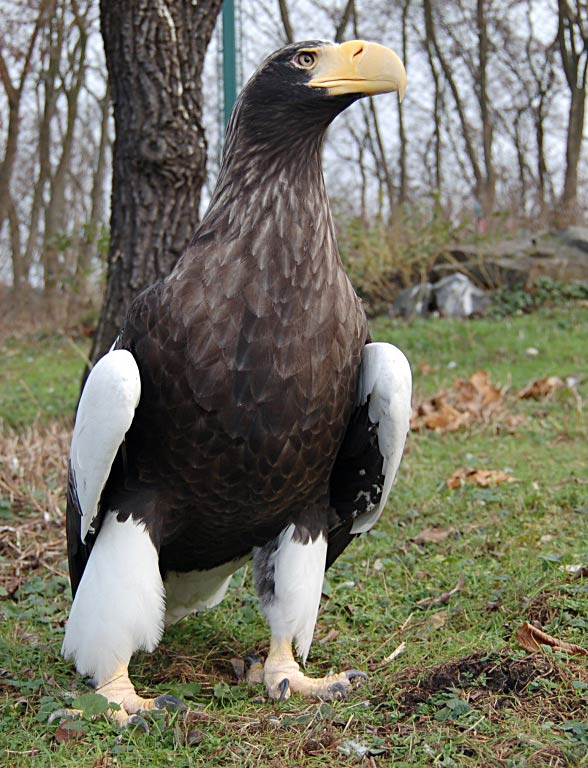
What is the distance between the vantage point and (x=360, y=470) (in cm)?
283

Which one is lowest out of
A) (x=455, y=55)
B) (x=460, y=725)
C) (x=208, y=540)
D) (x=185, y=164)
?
(x=460, y=725)

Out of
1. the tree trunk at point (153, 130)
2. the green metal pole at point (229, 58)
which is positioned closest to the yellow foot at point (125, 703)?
the tree trunk at point (153, 130)

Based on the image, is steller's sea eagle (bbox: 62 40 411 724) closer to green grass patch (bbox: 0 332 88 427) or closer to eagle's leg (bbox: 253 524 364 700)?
eagle's leg (bbox: 253 524 364 700)

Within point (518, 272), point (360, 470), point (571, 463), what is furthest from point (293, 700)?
point (518, 272)

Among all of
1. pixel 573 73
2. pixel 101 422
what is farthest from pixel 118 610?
pixel 573 73

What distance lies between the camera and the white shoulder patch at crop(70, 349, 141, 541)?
2281 millimetres

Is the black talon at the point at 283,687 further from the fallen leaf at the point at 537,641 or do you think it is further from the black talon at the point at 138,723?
the fallen leaf at the point at 537,641

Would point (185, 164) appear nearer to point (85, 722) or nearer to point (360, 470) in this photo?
point (360, 470)

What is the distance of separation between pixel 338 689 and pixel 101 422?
1.07 metres

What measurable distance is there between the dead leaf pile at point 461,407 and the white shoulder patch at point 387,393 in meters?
3.18

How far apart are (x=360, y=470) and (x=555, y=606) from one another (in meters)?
0.79

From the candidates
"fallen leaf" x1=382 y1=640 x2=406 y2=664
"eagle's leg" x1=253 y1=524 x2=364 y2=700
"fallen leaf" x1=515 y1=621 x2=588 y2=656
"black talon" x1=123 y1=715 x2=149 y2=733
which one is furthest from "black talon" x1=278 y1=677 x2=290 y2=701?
"fallen leaf" x1=515 y1=621 x2=588 y2=656

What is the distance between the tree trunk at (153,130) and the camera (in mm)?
5004

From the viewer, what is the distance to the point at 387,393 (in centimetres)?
258
